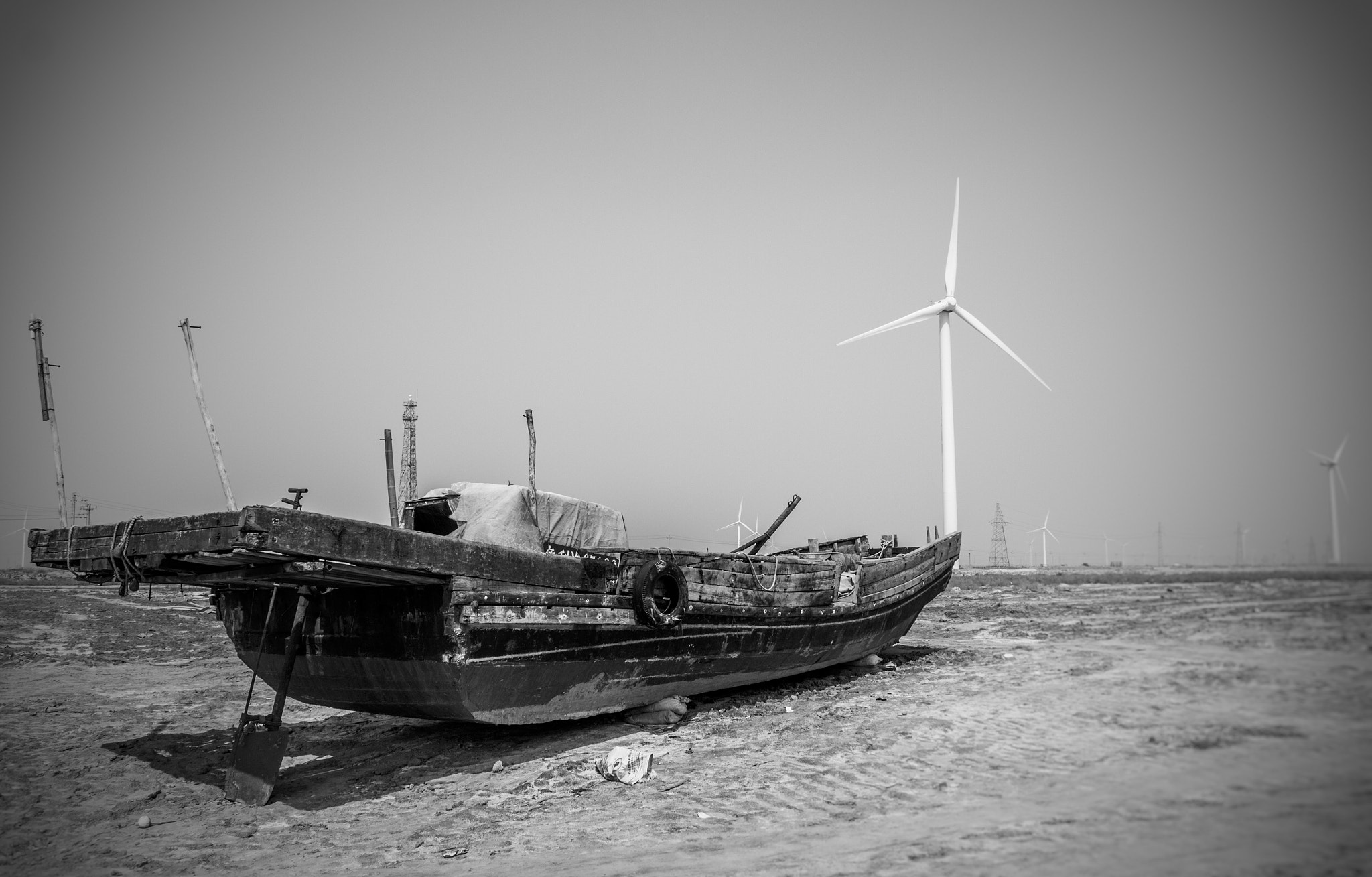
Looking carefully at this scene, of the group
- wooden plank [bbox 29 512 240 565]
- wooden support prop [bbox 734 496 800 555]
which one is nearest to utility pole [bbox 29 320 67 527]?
wooden plank [bbox 29 512 240 565]

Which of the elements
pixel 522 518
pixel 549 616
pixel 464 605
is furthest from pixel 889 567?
pixel 464 605

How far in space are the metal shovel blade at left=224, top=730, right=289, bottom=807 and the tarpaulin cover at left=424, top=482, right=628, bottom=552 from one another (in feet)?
11.0

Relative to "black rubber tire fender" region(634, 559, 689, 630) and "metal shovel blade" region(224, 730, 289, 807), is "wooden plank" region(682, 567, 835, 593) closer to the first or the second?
"black rubber tire fender" region(634, 559, 689, 630)

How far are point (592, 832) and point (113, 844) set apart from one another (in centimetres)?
404

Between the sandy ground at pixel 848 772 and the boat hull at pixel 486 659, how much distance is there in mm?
640

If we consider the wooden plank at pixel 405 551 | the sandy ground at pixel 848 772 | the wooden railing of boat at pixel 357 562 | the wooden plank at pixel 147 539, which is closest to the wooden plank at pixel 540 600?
the wooden railing of boat at pixel 357 562

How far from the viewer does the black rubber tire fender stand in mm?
10008

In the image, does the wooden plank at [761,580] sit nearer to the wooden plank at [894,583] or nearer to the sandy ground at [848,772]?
the wooden plank at [894,583]

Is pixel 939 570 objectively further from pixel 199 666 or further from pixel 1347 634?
pixel 199 666

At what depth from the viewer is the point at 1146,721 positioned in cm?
425

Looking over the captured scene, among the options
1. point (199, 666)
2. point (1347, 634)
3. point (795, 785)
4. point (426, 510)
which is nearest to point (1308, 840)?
point (1347, 634)

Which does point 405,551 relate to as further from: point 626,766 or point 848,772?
point 848,772

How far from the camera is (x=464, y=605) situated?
8.25 metres

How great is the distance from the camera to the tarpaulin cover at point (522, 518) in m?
11.1
